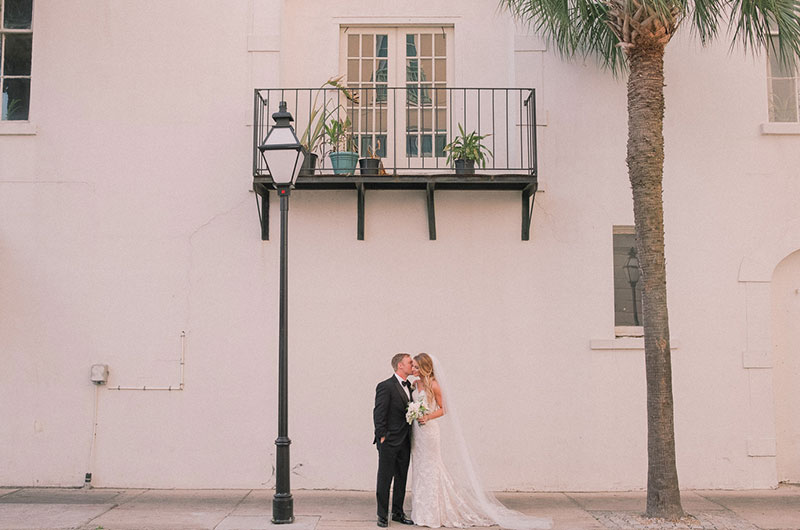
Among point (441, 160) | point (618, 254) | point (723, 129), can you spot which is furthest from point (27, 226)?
point (723, 129)

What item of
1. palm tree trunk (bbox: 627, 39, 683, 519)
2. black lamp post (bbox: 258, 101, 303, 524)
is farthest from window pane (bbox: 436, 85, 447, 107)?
black lamp post (bbox: 258, 101, 303, 524)

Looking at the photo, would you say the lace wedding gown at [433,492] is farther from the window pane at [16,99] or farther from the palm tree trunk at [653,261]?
the window pane at [16,99]

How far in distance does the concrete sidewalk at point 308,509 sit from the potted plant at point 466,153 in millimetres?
4090

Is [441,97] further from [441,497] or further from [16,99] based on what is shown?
[16,99]

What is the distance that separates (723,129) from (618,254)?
2103mm

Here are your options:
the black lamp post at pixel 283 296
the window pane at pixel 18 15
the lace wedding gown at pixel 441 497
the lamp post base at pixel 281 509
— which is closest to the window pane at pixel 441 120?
the black lamp post at pixel 283 296

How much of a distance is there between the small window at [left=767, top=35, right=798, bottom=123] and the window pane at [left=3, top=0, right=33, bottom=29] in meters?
10.1

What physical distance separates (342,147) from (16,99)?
4.56 m

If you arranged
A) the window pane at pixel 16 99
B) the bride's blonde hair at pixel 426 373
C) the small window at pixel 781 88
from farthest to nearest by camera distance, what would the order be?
the window pane at pixel 16 99
the small window at pixel 781 88
the bride's blonde hair at pixel 426 373

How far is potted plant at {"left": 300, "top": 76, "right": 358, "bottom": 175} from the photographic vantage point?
377 inches

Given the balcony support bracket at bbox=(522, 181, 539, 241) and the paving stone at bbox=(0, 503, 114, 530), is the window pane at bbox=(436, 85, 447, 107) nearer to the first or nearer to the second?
the balcony support bracket at bbox=(522, 181, 539, 241)

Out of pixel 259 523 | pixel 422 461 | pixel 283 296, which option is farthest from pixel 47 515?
pixel 422 461

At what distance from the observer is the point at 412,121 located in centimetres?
1039

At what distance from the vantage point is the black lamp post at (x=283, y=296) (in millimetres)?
7793
